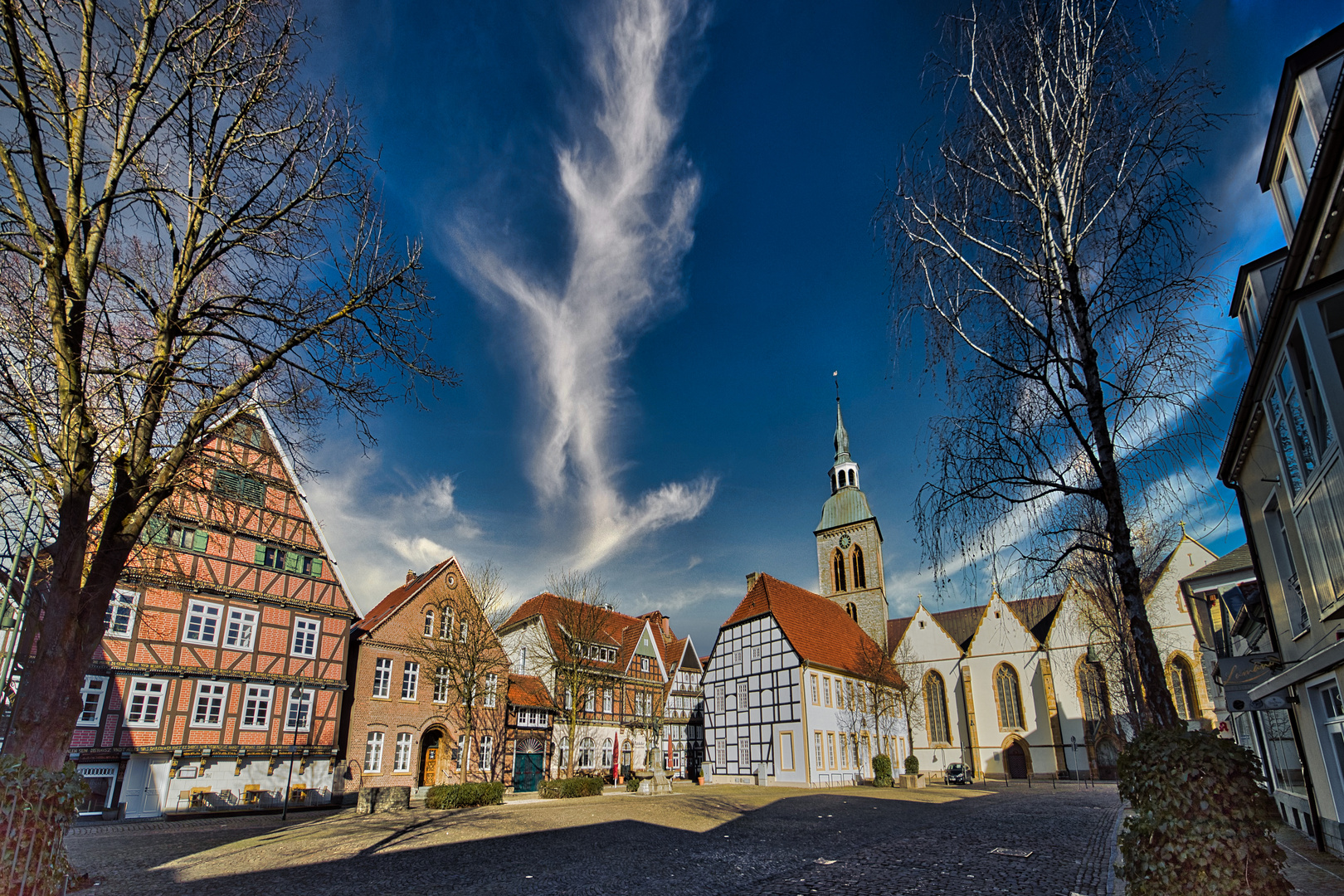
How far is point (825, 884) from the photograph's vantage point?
9.47 meters

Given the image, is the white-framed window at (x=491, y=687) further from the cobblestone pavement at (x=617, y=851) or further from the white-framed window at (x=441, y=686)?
the cobblestone pavement at (x=617, y=851)

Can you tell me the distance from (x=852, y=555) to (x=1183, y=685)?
20978 mm

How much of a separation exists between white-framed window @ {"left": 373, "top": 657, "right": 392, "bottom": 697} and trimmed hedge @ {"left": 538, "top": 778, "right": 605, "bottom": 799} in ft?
23.4

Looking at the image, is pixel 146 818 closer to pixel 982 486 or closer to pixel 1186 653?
pixel 982 486

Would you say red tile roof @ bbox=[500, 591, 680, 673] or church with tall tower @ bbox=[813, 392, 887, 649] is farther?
church with tall tower @ bbox=[813, 392, 887, 649]

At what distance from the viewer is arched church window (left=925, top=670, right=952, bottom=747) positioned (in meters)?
44.6

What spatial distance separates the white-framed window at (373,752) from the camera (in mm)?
25484

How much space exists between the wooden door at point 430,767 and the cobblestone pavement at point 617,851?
23.2 ft

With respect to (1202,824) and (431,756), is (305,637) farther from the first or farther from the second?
(1202,824)

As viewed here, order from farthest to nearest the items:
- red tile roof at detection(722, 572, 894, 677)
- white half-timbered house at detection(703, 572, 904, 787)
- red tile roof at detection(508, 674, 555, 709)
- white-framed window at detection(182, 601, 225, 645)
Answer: red tile roof at detection(722, 572, 894, 677), white half-timbered house at detection(703, 572, 904, 787), red tile roof at detection(508, 674, 555, 709), white-framed window at detection(182, 601, 225, 645)

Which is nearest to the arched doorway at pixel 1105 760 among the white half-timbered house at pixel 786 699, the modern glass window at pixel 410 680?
the white half-timbered house at pixel 786 699

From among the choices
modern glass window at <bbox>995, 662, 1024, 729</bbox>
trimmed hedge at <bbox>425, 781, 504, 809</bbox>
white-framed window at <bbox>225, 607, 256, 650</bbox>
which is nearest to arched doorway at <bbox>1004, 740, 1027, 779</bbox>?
modern glass window at <bbox>995, 662, 1024, 729</bbox>

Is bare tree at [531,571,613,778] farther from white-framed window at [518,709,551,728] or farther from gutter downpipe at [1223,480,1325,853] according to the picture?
gutter downpipe at [1223,480,1325,853]

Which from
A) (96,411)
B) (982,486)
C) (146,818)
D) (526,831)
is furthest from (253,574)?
(982,486)
